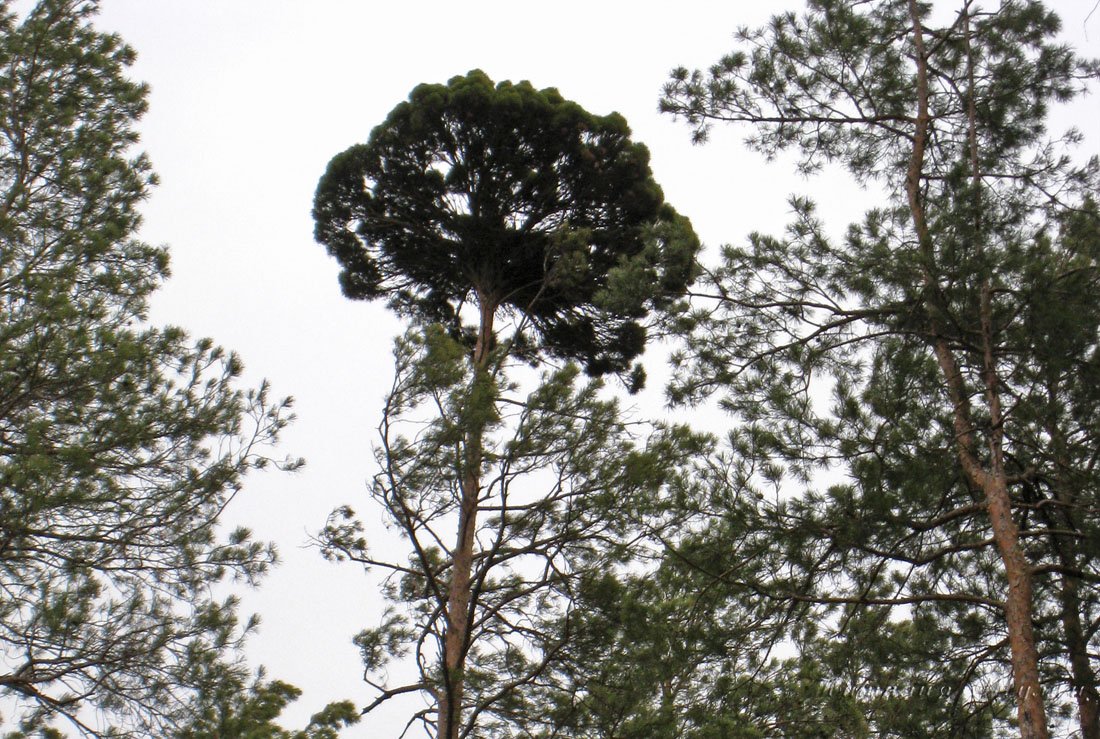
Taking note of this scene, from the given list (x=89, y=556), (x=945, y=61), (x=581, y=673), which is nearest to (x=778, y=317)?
(x=945, y=61)

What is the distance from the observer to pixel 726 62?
25.1ft

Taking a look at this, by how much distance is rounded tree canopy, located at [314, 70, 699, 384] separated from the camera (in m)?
10.5

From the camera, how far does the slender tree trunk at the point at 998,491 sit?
5.05 meters

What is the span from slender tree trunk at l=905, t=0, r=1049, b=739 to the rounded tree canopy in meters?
4.51

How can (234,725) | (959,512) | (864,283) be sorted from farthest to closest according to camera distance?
(234,725) < (864,283) < (959,512)

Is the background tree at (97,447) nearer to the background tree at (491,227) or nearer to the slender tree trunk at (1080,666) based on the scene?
the background tree at (491,227)

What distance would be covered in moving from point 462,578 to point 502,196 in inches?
164

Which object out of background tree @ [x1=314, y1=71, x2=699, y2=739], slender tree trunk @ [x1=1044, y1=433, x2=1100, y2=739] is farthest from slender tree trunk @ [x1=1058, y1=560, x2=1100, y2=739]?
background tree @ [x1=314, y1=71, x2=699, y2=739]

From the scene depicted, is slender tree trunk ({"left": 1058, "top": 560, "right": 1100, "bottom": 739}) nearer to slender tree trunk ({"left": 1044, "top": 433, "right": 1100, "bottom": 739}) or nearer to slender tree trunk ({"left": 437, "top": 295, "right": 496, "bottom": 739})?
slender tree trunk ({"left": 1044, "top": 433, "right": 1100, "bottom": 739})

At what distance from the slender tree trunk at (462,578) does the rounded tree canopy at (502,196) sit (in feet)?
5.07

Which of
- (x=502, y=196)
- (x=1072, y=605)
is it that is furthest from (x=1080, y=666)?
(x=502, y=196)

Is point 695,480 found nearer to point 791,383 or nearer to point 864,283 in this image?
point 791,383

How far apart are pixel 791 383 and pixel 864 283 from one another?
2.83 feet

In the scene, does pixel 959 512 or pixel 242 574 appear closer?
pixel 959 512
